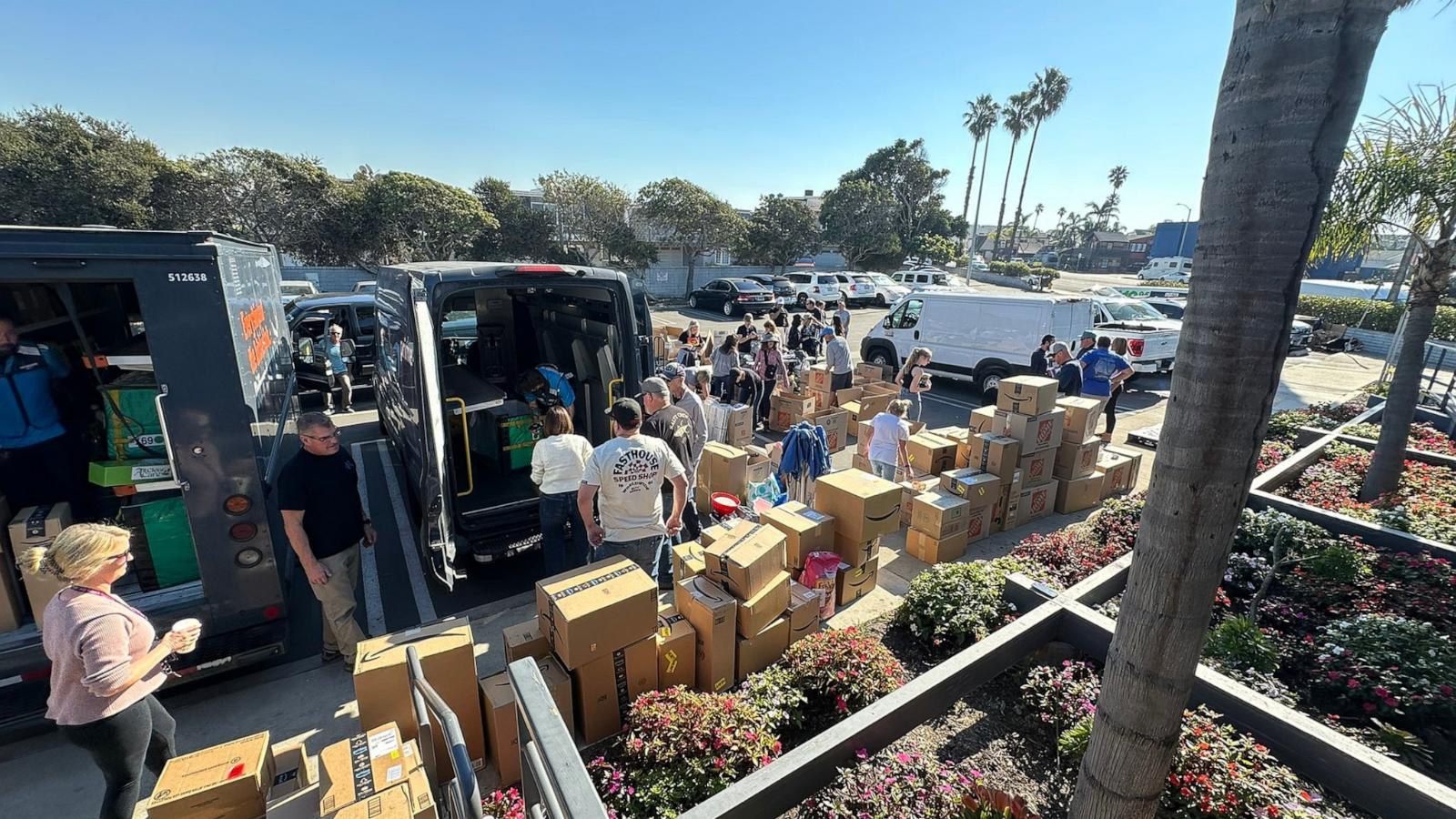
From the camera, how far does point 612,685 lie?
10.8ft

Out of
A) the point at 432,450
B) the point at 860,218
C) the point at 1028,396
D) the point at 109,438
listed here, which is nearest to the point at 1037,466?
the point at 1028,396

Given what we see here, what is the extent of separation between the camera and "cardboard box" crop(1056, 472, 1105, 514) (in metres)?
6.66

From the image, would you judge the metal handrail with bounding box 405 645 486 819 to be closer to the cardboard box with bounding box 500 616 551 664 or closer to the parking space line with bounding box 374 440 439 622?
the cardboard box with bounding box 500 616 551 664

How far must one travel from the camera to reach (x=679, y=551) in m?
4.16

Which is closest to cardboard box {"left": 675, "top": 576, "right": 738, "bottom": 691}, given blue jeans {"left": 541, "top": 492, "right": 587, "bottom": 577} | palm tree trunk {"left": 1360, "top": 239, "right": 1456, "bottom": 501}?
blue jeans {"left": 541, "top": 492, "right": 587, "bottom": 577}

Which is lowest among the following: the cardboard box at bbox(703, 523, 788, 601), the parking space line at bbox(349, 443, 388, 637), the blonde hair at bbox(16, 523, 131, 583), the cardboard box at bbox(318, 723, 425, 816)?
the parking space line at bbox(349, 443, 388, 637)

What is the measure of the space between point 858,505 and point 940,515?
1.38 meters

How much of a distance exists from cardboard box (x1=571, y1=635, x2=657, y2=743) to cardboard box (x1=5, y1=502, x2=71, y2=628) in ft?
9.42

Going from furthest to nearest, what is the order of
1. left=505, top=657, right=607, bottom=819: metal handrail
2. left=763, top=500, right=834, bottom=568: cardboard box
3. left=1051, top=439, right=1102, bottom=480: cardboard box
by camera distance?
1. left=1051, top=439, right=1102, bottom=480: cardboard box
2. left=763, top=500, right=834, bottom=568: cardboard box
3. left=505, top=657, right=607, bottom=819: metal handrail

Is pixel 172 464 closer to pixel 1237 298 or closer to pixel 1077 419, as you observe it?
pixel 1237 298

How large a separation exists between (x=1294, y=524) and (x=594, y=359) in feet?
21.4

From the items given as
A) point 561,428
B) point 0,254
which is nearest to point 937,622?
point 561,428

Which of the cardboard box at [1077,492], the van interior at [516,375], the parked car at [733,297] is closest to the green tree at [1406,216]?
the cardboard box at [1077,492]

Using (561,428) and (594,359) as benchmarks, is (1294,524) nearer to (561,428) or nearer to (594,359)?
(561,428)
